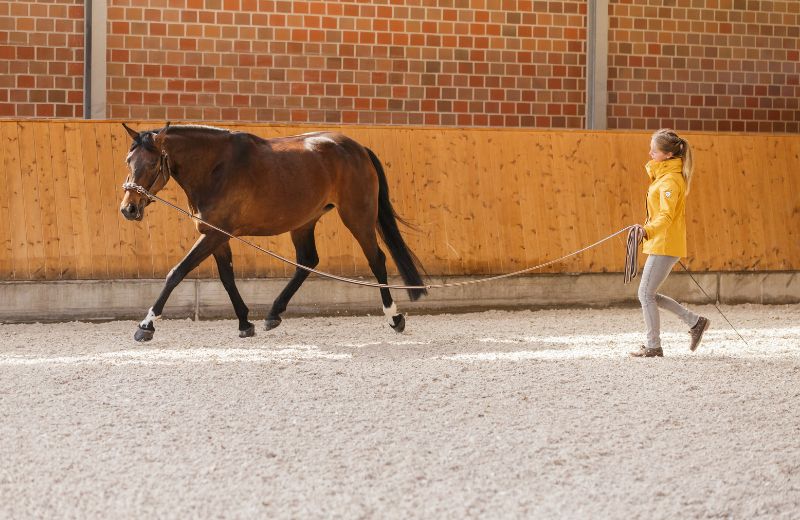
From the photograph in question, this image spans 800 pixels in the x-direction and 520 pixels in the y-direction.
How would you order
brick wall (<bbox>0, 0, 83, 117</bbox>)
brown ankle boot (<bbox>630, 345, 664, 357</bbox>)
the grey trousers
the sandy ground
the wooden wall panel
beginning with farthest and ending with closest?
brick wall (<bbox>0, 0, 83, 117</bbox>), the wooden wall panel, brown ankle boot (<bbox>630, 345, 664, 357</bbox>), the grey trousers, the sandy ground

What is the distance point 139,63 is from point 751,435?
6.97 m

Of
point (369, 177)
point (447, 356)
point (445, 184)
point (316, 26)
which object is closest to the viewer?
point (447, 356)

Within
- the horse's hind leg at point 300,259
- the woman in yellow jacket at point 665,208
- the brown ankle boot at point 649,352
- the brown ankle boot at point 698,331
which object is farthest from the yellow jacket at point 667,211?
the horse's hind leg at point 300,259

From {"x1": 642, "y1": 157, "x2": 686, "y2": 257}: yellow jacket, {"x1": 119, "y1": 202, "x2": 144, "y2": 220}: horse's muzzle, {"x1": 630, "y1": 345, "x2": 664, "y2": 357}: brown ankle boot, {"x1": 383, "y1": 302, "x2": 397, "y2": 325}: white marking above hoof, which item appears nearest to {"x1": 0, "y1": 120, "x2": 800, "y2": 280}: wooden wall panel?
{"x1": 383, "y1": 302, "x2": 397, "y2": 325}: white marking above hoof

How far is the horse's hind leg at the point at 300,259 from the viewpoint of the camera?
8.00 m

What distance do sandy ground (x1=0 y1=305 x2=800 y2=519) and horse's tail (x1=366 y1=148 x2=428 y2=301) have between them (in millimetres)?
570

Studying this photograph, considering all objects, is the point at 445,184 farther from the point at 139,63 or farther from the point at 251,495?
the point at 251,495

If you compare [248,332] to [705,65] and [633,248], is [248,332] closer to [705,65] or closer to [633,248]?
[633,248]

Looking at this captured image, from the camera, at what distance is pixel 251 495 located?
12.4 feet

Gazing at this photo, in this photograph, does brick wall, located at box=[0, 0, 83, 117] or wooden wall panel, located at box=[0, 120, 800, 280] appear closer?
wooden wall panel, located at box=[0, 120, 800, 280]

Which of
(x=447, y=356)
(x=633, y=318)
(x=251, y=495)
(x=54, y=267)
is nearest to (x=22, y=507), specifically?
(x=251, y=495)

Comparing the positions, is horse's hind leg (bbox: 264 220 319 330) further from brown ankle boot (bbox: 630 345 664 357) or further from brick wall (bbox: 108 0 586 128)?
brown ankle boot (bbox: 630 345 664 357)

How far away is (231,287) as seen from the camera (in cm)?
770

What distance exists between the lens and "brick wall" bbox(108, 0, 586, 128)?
9930mm
